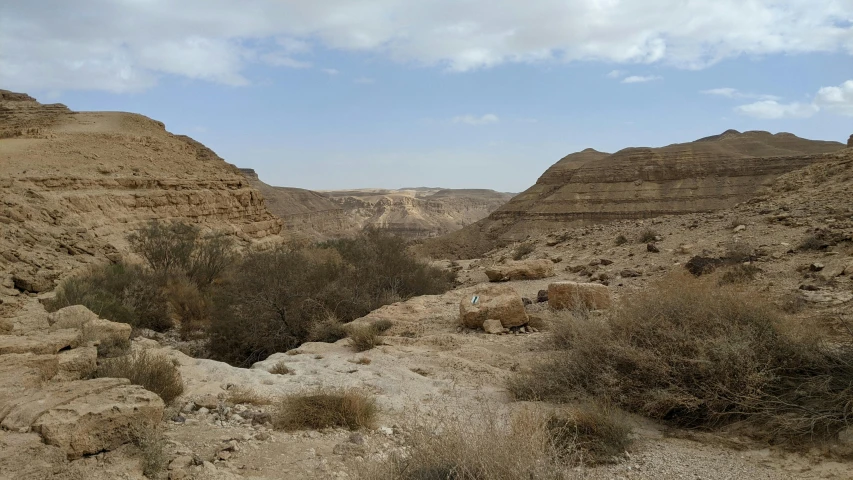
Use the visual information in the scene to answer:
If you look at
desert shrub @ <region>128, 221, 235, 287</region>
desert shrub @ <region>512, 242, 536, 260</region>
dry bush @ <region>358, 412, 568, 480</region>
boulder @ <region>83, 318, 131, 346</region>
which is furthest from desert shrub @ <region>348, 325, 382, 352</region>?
desert shrub @ <region>512, 242, 536, 260</region>

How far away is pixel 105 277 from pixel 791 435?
11325mm

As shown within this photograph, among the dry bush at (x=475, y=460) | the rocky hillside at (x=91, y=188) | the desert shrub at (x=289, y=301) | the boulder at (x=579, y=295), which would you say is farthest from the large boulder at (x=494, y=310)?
the rocky hillside at (x=91, y=188)

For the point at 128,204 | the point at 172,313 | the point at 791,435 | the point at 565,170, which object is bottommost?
the point at 172,313

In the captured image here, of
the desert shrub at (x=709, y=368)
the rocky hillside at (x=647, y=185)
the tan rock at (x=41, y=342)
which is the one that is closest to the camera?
the desert shrub at (x=709, y=368)

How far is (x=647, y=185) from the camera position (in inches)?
1832

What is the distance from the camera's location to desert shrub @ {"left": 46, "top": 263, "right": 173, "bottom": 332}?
8141 millimetres

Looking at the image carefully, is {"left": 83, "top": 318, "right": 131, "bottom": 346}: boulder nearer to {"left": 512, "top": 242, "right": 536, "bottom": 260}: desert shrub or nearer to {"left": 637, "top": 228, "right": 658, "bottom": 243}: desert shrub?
{"left": 637, "top": 228, "right": 658, "bottom": 243}: desert shrub

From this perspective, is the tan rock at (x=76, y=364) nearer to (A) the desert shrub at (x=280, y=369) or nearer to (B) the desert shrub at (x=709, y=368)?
(A) the desert shrub at (x=280, y=369)

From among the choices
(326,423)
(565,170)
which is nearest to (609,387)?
(326,423)

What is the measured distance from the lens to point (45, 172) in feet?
58.9

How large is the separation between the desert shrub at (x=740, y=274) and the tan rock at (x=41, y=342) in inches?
309

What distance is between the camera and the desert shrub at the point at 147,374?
4430 mm

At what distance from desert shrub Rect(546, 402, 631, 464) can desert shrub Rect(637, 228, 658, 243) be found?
9.78 m

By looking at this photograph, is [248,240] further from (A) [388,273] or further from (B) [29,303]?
(B) [29,303]
